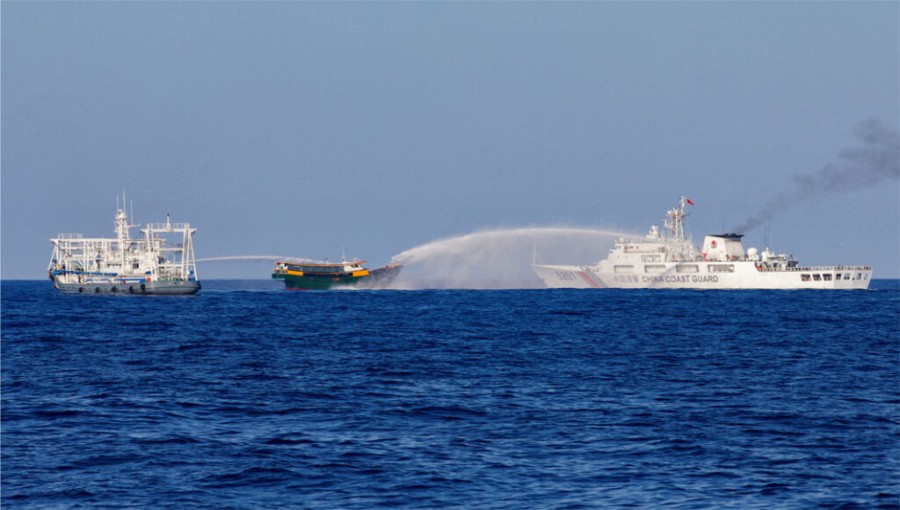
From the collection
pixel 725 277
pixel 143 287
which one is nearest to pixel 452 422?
pixel 143 287

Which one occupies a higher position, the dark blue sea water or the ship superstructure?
the ship superstructure

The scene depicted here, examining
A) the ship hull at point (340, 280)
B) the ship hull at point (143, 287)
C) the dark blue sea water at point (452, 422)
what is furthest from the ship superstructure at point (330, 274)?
the dark blue sea water at point (452, 422)

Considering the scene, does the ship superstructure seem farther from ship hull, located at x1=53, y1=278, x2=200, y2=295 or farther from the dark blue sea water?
the dark blue sea water

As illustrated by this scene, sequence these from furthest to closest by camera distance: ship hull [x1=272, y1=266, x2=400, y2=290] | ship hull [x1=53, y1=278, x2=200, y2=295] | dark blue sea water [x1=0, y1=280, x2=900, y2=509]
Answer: ship hull [x1=272, y1=266, x2=400, y2=290] → ship hull [x1=53, y1=278, x2=200, y2=295] → dark blue sea water [x1=0, y1=280, x2=900, y2=509]

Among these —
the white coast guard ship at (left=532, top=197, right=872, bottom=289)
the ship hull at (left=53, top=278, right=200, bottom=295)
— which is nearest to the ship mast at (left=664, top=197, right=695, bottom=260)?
the white coast guard ship at (left=532, top=197, right=872, bottom=289)

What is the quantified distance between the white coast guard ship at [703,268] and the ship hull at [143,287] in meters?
64.4

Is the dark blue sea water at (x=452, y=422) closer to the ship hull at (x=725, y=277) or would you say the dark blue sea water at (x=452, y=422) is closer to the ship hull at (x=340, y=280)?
the ship hull at (x=725, y=277)

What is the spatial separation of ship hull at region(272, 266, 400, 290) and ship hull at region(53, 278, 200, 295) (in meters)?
29.5

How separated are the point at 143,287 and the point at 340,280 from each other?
3522 cm

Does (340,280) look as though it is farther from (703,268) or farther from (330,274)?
(703,268)

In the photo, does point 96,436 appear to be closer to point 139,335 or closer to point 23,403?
point 23,403

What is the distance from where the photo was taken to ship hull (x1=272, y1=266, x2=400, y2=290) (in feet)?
490

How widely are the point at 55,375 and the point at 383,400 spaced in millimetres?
15718

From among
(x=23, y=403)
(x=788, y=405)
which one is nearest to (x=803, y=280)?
(x=788, y=405)
